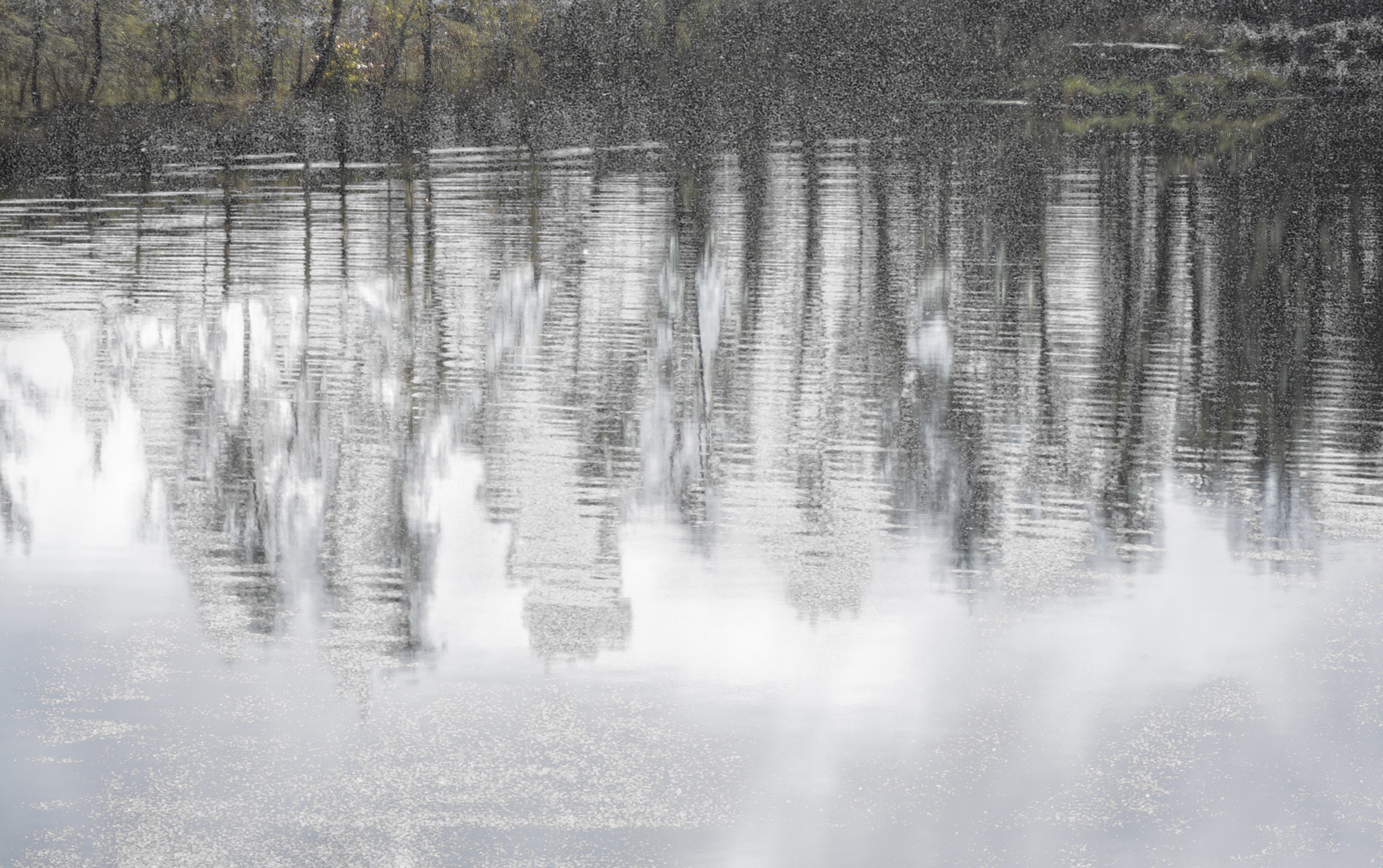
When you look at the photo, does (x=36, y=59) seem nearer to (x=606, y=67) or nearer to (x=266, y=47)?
(x=266, y=47)

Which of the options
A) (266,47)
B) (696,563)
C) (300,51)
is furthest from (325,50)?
(696,563)

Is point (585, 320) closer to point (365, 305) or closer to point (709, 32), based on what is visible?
point (365, 305)

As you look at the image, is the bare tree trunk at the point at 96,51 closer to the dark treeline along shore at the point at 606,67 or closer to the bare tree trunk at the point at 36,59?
the dark treeline along shore at the point at 606,67

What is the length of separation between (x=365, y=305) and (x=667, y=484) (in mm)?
5737

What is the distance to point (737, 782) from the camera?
492cm

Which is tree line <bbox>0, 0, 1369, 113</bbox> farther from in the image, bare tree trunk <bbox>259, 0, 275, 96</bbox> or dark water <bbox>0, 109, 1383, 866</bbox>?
dark water <bbox>0, 109, 1383, 866</bbox>

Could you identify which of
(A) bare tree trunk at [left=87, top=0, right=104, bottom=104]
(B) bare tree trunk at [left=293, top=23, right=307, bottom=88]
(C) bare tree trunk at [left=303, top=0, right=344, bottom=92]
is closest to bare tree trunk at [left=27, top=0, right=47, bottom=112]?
(A) bare tree trunk at [left=87, top=0, right=104, bottom=104]

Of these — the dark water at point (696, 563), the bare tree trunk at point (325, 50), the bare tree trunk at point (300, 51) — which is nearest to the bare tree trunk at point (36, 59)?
the bare tree trunk at point (300, 51)

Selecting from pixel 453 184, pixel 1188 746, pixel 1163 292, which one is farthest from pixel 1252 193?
pixel 1188 746

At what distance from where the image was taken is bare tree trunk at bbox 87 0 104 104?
39.2 meters

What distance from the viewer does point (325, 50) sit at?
43.8m

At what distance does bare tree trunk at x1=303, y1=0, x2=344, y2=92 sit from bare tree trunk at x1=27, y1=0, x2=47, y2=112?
20.4 ft

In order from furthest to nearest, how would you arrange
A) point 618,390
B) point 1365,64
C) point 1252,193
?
point 1365,64, point 1252,193, point 618,390

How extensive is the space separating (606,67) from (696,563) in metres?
42.1
